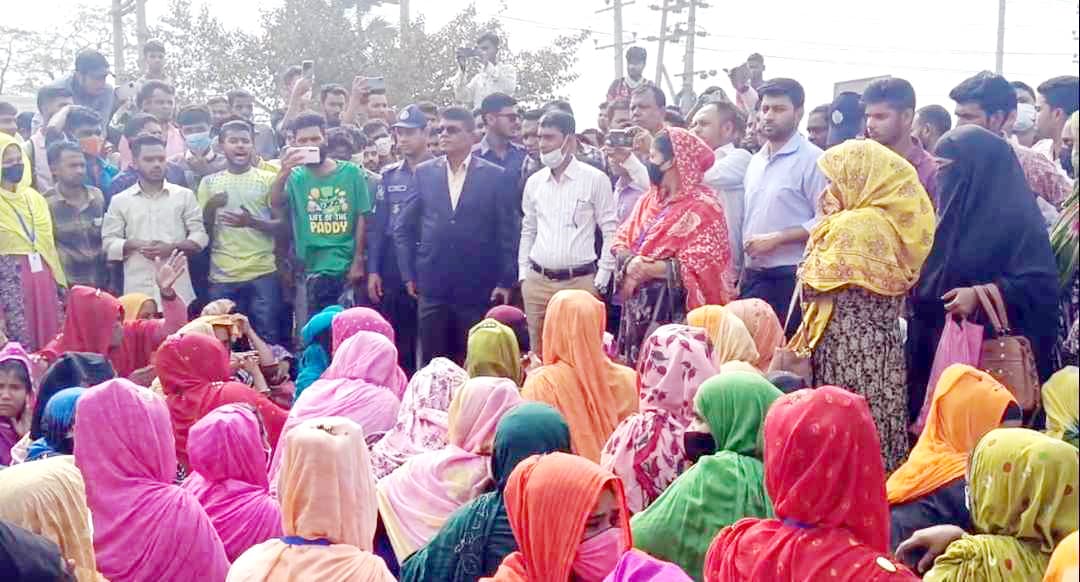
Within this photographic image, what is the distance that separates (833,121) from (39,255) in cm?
489

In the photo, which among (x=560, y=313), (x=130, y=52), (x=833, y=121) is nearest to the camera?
(x=560, y=313)

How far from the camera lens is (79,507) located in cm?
356

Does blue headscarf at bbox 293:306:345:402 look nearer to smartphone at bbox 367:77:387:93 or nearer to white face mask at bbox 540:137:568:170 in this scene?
white face mask at bbox 540:137:568:170

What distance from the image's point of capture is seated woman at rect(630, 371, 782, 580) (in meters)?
3.89

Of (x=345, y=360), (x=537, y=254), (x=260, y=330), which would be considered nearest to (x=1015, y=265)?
(x=345, y=360)

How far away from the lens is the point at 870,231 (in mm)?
5242

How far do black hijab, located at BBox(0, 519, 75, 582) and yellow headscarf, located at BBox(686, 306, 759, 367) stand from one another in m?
3.21

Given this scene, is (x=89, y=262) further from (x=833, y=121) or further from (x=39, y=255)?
(x=833, y=121)

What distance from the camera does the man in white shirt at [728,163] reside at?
7.66 meters

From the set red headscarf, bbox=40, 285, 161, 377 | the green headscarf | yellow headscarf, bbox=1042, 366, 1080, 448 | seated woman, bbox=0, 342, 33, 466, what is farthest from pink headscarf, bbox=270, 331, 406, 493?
yellow headscarf, bbox=1042, 366, 1080, 448

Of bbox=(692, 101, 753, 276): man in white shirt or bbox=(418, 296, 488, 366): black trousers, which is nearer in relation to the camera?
bbox=(692, 101, 753, 276): man in white shirt

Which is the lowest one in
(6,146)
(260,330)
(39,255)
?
(260,330)

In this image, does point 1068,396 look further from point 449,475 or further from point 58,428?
point 58,428

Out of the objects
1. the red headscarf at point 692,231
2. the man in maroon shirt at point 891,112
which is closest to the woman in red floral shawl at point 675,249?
the red headscarf at point 692,231
